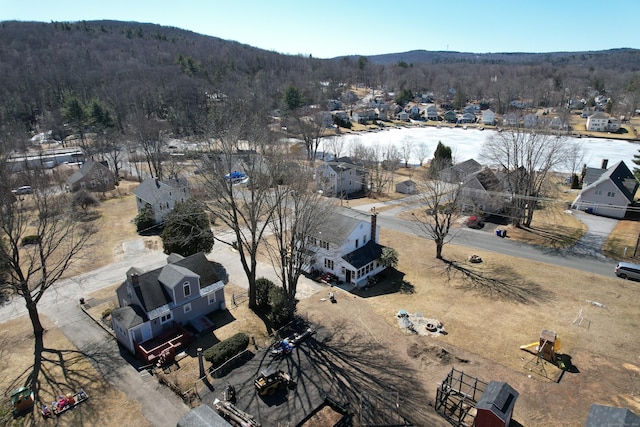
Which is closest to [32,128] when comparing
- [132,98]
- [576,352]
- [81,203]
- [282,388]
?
[132,98]

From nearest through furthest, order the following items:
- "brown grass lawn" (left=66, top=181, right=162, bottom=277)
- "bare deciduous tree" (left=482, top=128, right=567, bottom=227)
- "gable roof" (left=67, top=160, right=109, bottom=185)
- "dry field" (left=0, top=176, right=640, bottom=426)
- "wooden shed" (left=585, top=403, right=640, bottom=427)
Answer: "wooden shed" (left=585, top=403, right=640, bottom=427) < "dry field" (left=0, top=176, right=640, bottom=426) < "brown grass lawn" (left=66, top=181, right=162, bottom=277) < "bare deciduous tree" (left=482, top=128, right=567, bottom=227) < "gable roof" (left=67, top=160, right=109, bottom=185)

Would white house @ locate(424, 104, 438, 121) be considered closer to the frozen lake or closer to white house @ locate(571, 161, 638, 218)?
the frozen lake

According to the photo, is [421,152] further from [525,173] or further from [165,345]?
[165,345]

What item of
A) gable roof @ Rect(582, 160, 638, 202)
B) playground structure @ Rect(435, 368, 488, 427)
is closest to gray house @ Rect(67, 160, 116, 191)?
playground structure @ Rect(435, 368, 488, 427)

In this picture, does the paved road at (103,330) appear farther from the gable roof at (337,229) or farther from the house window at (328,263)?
the gable roof at (337,229)

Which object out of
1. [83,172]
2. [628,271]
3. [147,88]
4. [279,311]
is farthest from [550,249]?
[147,88]

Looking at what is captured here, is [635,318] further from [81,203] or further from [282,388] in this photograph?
[81,203]
